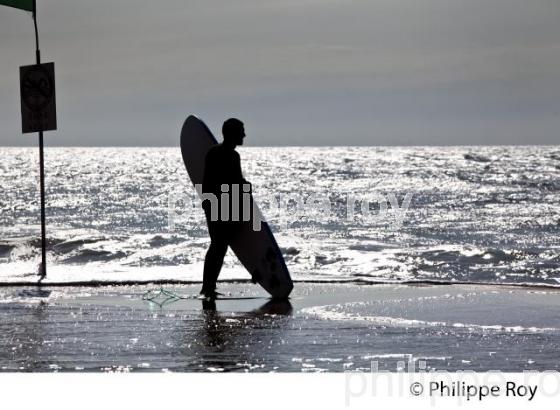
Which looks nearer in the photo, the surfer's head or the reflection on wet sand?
the reflection on wet sand

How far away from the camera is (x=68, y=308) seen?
8.66 metres

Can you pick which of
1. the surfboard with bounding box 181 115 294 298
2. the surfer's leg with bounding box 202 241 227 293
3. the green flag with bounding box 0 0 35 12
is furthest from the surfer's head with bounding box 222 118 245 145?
the green flag with bounding box 0 0 35 12

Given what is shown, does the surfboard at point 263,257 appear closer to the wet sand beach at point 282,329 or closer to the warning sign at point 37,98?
the wet sand beach at point 282,329

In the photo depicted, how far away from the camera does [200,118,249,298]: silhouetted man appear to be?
9.38m

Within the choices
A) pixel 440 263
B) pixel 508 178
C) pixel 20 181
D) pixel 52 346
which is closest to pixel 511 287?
pixel 52 346

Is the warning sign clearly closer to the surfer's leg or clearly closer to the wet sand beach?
the wet sand beach

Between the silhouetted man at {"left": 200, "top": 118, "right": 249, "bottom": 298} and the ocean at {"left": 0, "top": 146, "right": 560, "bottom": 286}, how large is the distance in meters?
1.31

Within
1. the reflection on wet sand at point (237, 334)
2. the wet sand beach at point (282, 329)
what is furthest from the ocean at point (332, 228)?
the reflection on wet sand at point (237, 334)

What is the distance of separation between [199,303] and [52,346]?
2.40 m

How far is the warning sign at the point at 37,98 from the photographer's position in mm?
10758

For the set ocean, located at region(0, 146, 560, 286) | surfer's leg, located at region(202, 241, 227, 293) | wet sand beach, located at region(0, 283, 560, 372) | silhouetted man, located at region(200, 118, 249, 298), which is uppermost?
silhouetted man, located at region(200, 118, 249, 298)

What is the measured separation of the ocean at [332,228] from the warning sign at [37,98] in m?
1.68

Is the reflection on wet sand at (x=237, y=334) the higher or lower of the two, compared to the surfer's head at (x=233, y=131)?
lower

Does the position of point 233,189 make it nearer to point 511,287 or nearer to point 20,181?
point 511,287
